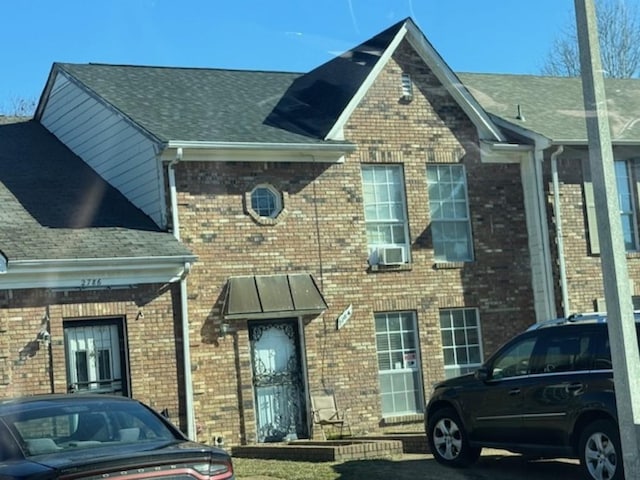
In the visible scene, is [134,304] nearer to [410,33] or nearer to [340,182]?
[340,182]

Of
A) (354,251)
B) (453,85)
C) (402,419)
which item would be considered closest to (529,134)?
(453,85)

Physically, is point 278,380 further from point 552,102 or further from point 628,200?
point 552,102

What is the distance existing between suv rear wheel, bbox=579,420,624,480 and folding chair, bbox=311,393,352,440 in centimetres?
670

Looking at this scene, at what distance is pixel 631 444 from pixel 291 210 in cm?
968

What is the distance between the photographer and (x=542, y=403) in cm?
1117

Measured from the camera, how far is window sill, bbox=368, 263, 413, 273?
1794 centimetres

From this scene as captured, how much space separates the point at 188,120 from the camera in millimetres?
17703

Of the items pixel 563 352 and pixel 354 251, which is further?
pixel 354 251

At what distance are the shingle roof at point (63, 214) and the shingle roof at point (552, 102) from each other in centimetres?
830

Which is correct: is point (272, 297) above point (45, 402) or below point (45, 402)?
above

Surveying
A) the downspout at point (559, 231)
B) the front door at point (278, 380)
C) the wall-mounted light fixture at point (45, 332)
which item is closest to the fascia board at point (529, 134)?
the downspout at point (559, 231)

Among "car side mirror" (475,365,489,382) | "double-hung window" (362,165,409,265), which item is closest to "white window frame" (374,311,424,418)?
"double-hung window" (362,165,409,265)

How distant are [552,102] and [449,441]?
1210 cm

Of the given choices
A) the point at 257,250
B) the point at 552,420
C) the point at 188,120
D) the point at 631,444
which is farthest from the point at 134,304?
the point at 631,444
